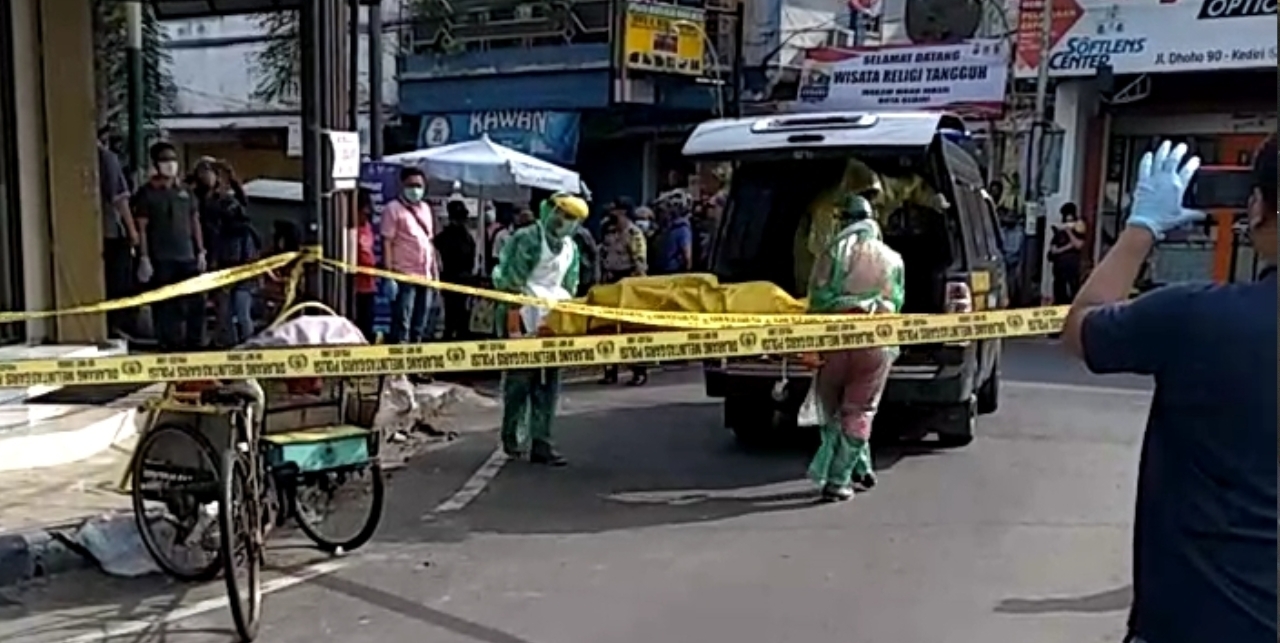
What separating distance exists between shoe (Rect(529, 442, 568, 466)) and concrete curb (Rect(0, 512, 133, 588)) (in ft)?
9.44

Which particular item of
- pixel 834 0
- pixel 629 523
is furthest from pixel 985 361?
pixel 834 0

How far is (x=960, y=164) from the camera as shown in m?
8.80

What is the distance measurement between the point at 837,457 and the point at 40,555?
414 cm

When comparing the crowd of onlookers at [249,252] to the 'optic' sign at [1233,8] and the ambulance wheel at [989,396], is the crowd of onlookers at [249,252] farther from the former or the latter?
the 'optic' sign at [1233,8]

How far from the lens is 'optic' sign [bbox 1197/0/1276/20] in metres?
16.7

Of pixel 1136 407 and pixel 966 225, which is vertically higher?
pixel 966 225

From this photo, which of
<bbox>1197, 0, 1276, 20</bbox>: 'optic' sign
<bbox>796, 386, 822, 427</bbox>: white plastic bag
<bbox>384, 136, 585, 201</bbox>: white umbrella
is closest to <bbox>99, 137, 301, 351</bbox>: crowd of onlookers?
<bbox>384, 136, 585, 201</bbox>: white umbrella

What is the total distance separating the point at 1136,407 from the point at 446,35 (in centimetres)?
1447

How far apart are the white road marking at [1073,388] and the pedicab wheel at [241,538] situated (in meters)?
8.29

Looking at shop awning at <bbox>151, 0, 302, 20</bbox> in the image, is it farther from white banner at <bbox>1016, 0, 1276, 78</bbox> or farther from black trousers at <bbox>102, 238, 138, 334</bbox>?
white banner at <bbox>1016, 0, 1276, 78</bbox>

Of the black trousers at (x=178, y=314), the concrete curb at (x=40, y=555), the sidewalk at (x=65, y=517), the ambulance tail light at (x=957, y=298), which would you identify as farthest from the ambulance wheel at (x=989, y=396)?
the concrete curb at (x=40, y=555)

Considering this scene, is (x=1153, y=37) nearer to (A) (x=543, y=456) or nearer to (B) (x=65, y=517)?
(A) (x=543, y=456)

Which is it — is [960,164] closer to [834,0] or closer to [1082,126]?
[1082,126]

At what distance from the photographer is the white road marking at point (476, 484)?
716 centimetres
